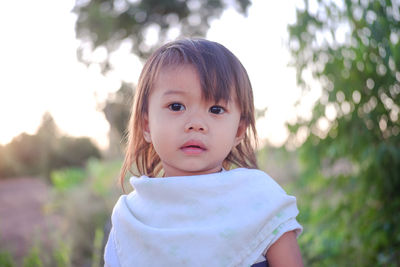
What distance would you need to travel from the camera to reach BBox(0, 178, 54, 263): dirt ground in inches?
225

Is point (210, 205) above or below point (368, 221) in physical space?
above

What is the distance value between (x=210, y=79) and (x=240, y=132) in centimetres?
28

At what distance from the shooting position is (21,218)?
796 cm

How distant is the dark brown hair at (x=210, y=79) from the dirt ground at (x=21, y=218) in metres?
3.54

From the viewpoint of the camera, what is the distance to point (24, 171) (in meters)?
14.6

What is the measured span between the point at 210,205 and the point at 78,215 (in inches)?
219

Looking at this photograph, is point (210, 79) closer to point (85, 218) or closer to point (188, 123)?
point (188, 123)

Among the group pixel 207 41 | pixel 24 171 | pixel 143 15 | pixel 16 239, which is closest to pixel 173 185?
pixel 207 41

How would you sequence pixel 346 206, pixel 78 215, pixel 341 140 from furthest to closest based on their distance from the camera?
pixel 78 215 < pixel 346 206 < pixel 341 140

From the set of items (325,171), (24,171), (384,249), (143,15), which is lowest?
(24,171)

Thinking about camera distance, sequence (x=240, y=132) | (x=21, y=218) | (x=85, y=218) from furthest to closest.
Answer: (x=21, y=218), (x=85, y=218), (x=240, y=132)

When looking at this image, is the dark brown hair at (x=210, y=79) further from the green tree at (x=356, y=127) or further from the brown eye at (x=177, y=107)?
the green tree at (x=356, y=127)

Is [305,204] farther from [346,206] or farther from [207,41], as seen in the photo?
[207,41]

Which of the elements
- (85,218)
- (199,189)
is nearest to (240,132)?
(199,189)
